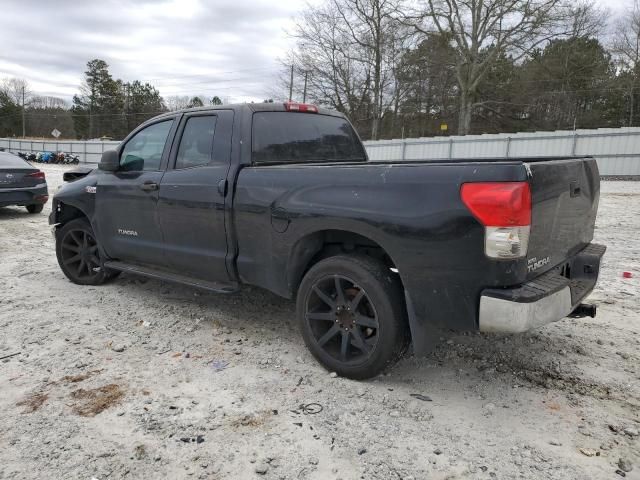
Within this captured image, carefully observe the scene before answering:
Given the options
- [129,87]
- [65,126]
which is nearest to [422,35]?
[129,87]

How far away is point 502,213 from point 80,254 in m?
A: 4.77

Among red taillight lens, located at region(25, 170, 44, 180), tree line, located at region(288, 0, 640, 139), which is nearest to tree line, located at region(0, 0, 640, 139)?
tree line, located at region(288, 0, 640, 139)

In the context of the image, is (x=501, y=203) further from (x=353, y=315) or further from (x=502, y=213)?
(x=353, y=315)

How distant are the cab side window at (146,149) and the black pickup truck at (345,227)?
0.02 m

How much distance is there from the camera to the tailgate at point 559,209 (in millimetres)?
2617

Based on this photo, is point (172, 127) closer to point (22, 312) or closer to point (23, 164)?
point (22, 312)

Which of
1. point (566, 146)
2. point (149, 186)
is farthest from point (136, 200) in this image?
point (566, 146)

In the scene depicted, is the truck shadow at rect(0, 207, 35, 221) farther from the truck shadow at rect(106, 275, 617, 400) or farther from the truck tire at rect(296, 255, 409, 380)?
the truck tire at rect(296, 255, 409, 380)

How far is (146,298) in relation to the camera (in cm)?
495

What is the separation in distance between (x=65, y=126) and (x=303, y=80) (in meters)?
52.6

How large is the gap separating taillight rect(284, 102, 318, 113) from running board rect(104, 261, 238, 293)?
5.50ft

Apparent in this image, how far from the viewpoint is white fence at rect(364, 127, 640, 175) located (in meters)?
19.7

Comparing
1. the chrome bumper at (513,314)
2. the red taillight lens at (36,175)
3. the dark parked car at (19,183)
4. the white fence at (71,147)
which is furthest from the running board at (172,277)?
the white fence at (71,147)

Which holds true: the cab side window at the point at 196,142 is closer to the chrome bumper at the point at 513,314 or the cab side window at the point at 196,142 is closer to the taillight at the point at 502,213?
the taillight at the point at 502,213
